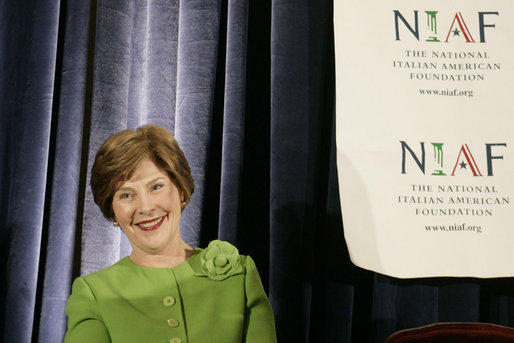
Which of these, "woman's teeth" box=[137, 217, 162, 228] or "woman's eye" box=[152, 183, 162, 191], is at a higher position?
"woman's eye" box=[152, 183, 162, 191]

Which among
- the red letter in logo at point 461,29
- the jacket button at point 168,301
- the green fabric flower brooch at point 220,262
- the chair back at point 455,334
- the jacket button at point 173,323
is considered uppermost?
the red letter in logo at point 461,29

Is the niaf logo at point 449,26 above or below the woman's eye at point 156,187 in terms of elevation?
above

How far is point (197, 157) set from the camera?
1.24 meters

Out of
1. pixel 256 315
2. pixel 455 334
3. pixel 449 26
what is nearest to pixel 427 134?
pixel 449 26

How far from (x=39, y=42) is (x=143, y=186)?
56cm

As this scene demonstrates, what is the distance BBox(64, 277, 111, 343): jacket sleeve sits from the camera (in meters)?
0.88

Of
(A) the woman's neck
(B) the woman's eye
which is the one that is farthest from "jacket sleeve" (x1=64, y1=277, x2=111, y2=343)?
(B) the woman's eye

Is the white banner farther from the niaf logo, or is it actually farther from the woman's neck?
the woman's neck

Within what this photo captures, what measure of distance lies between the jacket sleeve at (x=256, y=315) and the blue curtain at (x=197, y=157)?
0.79 ft

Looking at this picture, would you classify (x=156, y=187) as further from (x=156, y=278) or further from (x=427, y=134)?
(x=427, y=134)

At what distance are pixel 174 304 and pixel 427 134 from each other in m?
0.69

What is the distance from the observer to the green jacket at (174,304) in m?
0.89

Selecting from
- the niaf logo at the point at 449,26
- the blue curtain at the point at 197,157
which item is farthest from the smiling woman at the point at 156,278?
the niaf logo at the point at 449,26

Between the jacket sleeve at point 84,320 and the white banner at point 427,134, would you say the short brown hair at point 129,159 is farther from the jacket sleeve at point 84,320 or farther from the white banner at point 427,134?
the white banner at point 427,134
